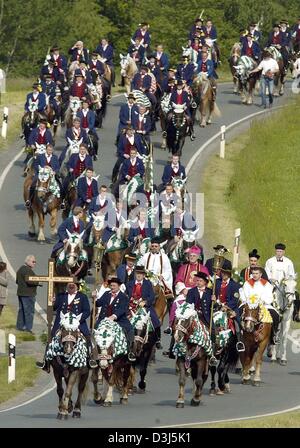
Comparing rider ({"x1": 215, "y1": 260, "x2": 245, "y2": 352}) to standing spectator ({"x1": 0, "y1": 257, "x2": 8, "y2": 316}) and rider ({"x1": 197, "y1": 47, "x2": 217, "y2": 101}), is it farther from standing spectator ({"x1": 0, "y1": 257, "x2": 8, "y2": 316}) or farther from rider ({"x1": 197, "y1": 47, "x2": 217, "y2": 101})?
rider ({"x1": 197, "y1": 47, "x2": 217, "y2": 101})

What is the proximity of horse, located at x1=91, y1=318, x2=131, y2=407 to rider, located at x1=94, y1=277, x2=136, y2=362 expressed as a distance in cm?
31

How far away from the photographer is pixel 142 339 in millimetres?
33312

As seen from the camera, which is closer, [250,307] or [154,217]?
[250,307]

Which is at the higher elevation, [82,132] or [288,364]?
[82,132]

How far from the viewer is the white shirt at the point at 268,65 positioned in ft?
202

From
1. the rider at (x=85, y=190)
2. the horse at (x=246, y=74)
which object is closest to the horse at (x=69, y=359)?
the rider at (x=85, y=190)

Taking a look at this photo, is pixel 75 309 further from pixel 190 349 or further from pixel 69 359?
pixel 190 349

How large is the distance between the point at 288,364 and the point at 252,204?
16088 millimetres

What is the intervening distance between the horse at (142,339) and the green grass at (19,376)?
2.19m

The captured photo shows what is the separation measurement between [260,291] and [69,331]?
224 inches

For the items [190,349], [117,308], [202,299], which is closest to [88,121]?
[202,299]

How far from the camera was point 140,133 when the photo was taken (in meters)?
51.6

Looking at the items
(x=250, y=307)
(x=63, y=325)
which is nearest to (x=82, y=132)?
(x=250, y=307)

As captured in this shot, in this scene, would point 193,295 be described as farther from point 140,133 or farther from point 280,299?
point 140,133
